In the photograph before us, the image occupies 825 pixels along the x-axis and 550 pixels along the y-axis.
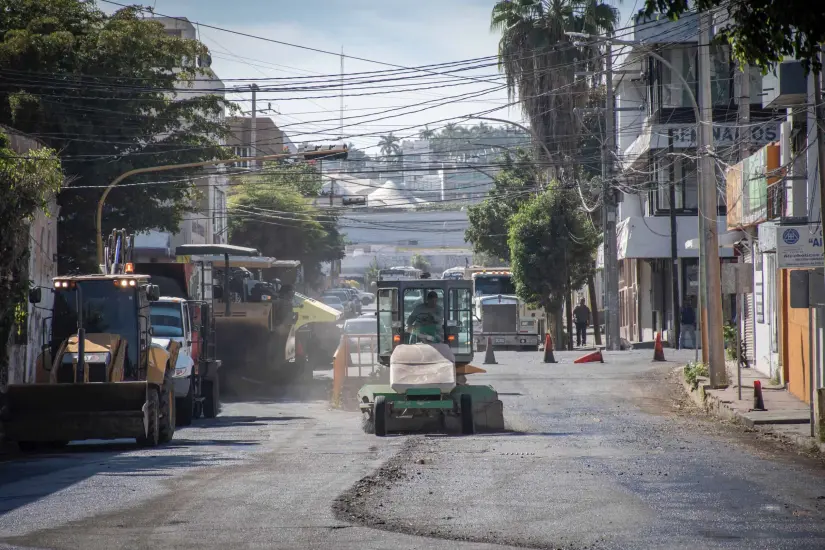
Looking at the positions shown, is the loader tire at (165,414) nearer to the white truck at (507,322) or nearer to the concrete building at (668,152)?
the concrete building at (668,152)

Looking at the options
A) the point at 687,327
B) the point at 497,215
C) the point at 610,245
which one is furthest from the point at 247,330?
the point at 497,215

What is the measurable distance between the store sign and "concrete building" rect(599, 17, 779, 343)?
20.8 meters

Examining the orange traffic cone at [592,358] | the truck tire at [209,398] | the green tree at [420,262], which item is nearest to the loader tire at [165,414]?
the truck tire at [209,398]

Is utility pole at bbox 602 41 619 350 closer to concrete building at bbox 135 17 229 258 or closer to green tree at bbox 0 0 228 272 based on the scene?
green tree at bbox 0 0 228 272

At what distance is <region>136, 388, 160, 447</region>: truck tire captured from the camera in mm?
18641

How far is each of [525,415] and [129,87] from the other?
17.4m

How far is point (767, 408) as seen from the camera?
21688mm

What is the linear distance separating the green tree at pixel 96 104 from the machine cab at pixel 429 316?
13445mm

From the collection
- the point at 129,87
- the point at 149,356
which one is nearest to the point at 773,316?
the point at 149,356

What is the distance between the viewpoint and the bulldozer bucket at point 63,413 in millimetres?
17922

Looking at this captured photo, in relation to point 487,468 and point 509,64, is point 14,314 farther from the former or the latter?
point 509,64

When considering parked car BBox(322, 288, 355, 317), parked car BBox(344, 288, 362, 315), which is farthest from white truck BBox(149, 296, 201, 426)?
parked car BBox(344, 288, 362, 315)

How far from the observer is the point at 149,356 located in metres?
19.7

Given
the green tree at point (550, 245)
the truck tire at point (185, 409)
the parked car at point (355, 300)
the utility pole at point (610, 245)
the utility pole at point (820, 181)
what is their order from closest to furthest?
the utility pole at point (820, 181), the truck tire at point (185, 409), the utility pole at point (610, 245), the green tree at point (550, 245), the parked car at point (355, 300)
